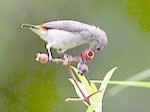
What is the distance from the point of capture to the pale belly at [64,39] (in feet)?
2.14

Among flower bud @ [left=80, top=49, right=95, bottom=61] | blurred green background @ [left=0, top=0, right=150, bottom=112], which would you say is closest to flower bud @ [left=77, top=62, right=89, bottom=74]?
flower bud @ [left=80, top=49, right=95, bottom=61]

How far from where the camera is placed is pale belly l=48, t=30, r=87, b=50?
0.65 m

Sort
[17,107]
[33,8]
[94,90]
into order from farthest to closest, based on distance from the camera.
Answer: [33,8]
[17,107]
[94,90]

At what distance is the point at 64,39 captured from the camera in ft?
2.15

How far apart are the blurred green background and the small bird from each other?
478 mm

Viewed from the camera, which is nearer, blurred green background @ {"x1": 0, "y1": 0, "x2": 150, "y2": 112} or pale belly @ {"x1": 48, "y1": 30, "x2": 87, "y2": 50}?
pale belly @ {"x1": 48, "y1": 30, "x2": 87, "y2": 50}

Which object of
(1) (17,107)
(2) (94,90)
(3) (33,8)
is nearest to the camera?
(2) (94,90)

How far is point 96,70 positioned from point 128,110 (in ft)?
0.46

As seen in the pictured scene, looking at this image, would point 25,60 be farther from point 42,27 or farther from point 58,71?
point 42,27

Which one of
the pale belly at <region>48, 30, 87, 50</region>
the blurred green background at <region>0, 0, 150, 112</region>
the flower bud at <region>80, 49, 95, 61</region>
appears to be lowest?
the blurred green background at <region>0, 0, 150, 112</region>

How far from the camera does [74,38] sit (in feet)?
2.15

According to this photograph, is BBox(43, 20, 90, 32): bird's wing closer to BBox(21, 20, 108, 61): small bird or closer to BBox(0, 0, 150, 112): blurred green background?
BBox(21, 20, 108, 61): small bird

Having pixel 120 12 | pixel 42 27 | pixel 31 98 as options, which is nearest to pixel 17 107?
pixel 31 98

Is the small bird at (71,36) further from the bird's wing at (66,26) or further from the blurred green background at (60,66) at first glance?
the blurred green background at (60,66)
